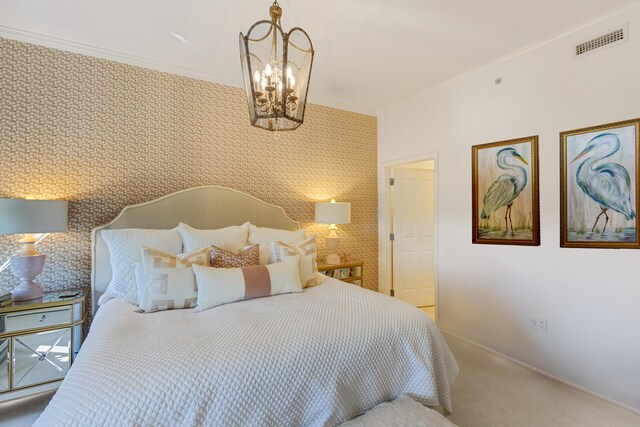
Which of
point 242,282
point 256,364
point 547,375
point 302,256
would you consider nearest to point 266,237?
point 302,256

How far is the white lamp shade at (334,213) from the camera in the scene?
345 cm

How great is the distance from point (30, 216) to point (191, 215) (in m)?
1.10

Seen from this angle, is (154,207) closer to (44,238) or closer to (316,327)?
(44,238)

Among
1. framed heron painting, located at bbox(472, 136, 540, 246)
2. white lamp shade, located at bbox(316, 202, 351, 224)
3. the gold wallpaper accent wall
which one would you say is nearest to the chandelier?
the gold wallpaper accent wall

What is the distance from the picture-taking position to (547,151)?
2.51 metres

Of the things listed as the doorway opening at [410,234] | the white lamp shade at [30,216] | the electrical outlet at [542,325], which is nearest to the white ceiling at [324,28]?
the white lamp shade at [30,216]

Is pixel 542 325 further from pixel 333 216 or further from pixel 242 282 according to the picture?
pixel 242 282

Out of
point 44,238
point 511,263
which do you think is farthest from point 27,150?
point 511,263

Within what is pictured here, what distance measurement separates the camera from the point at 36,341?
6.91 ft

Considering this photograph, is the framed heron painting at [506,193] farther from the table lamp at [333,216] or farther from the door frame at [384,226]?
the table lamp at [333,216]

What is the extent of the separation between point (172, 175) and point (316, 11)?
193 centimetres

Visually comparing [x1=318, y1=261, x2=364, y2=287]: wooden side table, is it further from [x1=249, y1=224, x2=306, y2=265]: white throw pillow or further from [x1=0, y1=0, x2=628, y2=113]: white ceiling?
[x1=0, y1=0, x2=628, y2=113]: white ceiling

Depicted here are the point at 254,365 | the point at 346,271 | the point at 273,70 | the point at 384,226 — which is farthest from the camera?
the point at 384,226

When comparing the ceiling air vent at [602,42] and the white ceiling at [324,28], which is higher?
the white ceiling at [324,28]
